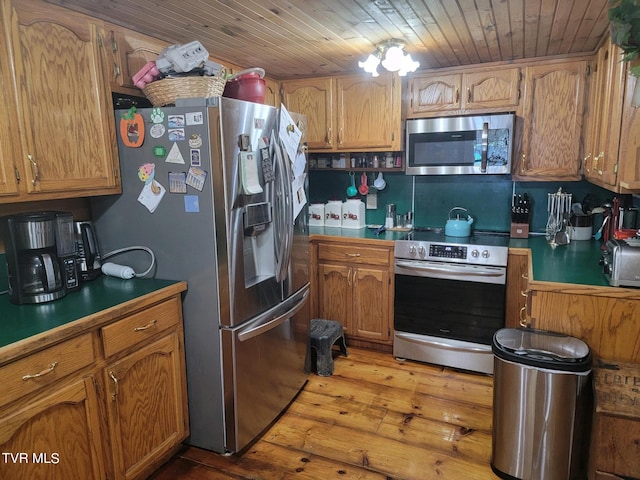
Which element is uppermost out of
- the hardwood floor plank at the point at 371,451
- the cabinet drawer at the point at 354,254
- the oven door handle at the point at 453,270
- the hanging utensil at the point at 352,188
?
the hanging utensil at the point at 352,188

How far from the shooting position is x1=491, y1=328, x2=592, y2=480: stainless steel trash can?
5.91ft

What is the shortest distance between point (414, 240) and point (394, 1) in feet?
5.38

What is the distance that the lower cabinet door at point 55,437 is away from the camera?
139cm

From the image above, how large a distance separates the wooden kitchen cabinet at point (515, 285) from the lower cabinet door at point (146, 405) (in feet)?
6.84

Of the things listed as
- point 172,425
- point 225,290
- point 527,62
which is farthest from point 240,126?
point 527,62

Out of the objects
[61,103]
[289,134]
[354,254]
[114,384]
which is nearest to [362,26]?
[289,134]

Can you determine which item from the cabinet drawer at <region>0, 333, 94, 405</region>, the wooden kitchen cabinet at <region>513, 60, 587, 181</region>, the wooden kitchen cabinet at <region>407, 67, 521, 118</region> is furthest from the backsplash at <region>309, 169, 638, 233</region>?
the cabinet drawer at <region>0, 333, 94, 405</region>

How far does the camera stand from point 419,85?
3.25 meters

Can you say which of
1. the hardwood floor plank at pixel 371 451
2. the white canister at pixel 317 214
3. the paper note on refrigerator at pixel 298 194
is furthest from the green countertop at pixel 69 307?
the white canister at pixel 317 214

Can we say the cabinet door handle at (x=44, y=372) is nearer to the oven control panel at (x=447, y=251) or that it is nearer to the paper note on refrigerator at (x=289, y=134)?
the paper note on refrigerator at (x=289, y=134)

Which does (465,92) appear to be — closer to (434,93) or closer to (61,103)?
(434,93)

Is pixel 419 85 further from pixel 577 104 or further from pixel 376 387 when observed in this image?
pixel 376 387

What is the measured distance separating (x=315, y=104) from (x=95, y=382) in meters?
2.62

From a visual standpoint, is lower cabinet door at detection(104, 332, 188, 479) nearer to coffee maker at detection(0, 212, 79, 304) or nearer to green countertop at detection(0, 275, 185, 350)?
green countertop at detection(0, 275, 185, 350)
